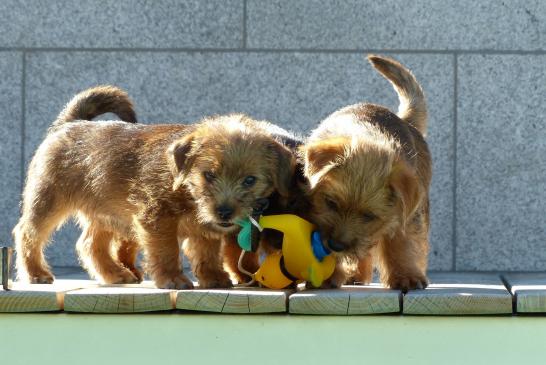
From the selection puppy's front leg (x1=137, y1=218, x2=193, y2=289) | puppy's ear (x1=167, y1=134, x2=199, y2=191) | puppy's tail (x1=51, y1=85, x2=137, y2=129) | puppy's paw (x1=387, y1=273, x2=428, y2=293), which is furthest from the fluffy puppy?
puppy's tail (x1=51, y1=85, x2=137, y2=129)

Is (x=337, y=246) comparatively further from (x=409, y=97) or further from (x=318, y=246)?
(x=409, y=97)

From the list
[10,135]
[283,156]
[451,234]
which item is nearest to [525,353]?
[283,156]

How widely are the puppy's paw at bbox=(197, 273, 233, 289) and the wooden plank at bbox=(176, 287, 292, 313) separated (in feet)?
1.90

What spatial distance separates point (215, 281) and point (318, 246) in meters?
0.62

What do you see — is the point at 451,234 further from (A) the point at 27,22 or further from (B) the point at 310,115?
(A) the point at 27,22

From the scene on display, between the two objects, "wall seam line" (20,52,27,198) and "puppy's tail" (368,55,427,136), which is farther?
"wall seam line" (20,52,27,198)

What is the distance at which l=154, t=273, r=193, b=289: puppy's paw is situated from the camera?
5484mm

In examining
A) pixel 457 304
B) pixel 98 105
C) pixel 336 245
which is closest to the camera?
pixel 457 304

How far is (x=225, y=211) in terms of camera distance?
5.22 meters

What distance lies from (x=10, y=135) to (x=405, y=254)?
4.25 metres

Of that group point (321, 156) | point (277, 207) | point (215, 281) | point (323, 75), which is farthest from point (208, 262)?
point (323, 75)

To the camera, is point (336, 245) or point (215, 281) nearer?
point (336, 245)

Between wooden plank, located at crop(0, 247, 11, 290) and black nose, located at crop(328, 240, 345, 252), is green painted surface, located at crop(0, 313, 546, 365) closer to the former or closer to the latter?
wooden plank, located at crop(0, 247, 11, 290)

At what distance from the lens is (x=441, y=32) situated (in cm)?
846
